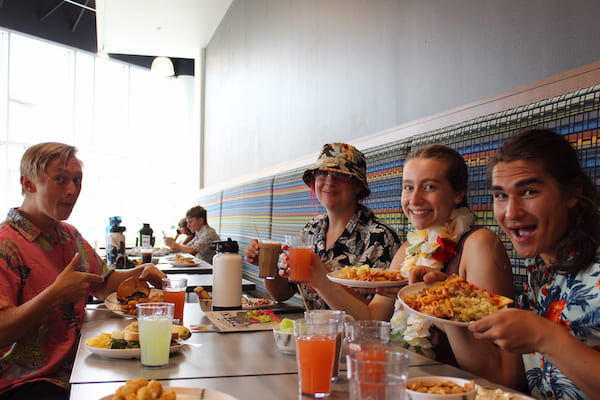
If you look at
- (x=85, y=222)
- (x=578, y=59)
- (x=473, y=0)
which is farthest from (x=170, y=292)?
(x=85, y=222)

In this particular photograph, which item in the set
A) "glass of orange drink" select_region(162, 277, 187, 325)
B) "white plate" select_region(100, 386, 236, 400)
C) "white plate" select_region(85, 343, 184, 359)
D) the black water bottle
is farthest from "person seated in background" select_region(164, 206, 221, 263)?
"white plate" select_region(100, 386, 236, 400)

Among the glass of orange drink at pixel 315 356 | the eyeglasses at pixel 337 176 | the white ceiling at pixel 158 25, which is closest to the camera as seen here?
the glass of orange drink at pixel 315 356

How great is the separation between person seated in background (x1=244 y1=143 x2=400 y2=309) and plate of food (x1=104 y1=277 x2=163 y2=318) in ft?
1.52

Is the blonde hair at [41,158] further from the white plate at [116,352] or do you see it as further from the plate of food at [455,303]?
the plate of food at [455,303]

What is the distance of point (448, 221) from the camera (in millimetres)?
1733

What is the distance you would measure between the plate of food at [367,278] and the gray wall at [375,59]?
969 mm

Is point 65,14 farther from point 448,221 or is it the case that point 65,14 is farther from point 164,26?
point 448,221

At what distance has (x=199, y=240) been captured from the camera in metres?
6.21

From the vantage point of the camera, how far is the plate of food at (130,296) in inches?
78.2

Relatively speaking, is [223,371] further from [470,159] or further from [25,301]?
A: [470,159]

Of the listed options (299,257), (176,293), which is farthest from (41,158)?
(299,257)

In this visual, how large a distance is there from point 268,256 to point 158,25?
23.0 feet

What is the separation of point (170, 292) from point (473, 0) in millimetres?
1813

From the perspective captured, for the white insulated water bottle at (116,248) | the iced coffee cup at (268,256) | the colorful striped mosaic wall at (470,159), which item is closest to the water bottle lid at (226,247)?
the iced coffee cup at (268,256)
